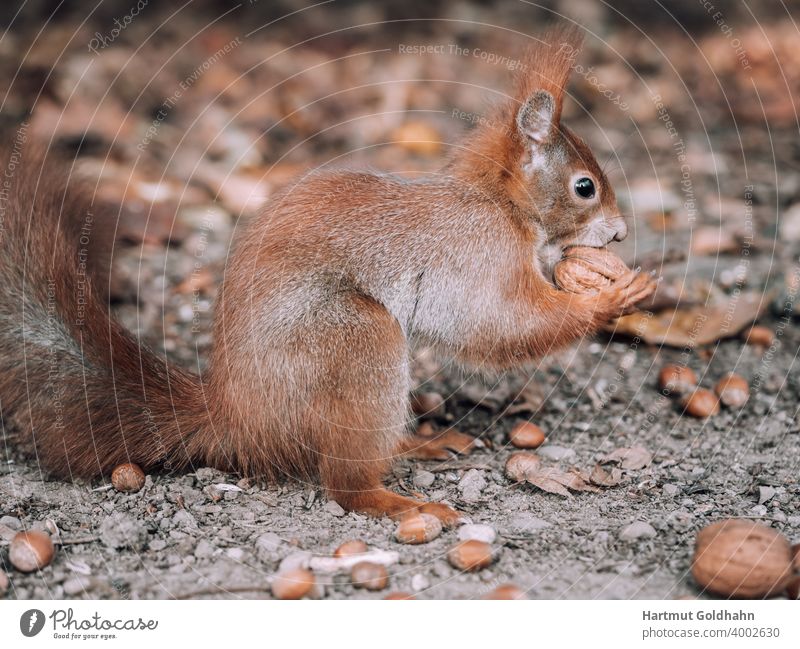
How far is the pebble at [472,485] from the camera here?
247cm

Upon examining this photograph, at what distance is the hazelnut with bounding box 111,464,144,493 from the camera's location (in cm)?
240

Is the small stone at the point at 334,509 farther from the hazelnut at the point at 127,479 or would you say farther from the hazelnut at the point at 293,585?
the hazelnut at the point at 127,479

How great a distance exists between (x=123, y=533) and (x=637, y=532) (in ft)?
4.13

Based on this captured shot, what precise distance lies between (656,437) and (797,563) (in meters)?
0.85

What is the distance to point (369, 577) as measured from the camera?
2.02 meters

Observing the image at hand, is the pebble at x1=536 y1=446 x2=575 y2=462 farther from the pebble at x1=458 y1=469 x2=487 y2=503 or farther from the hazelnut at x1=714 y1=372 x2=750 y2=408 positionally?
the hazelnut at x1=714 y1=372 x2=750 y2=408

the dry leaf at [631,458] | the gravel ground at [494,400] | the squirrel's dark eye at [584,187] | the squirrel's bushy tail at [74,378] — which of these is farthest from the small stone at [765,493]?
the squirrel's bushy tail at [74,378]

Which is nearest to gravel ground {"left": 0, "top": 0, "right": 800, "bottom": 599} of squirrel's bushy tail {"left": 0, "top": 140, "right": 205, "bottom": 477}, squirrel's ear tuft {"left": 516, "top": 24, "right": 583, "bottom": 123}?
squirrel's bushy tail {"left": 0, "top": 140, "right": 205, "bottom": 477}

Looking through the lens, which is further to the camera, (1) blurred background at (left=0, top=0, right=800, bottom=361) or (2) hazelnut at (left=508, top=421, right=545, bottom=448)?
(1) blurred background at (left=0, top=0, right=800, bottom=361)

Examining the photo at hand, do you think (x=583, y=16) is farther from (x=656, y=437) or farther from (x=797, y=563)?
(x=797, y=563)

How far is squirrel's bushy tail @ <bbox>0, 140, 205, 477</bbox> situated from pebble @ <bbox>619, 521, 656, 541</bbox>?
3.78 feet

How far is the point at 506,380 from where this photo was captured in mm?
3145

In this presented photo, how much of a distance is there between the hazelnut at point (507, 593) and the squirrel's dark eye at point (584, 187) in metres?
1.18

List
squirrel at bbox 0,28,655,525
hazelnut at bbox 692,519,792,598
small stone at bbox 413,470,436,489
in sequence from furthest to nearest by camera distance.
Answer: small stone at bbox 413,470,436,489 → squirrel at bbox 0,28,655,525 → hazelnut at bbox 692,519,792,598
